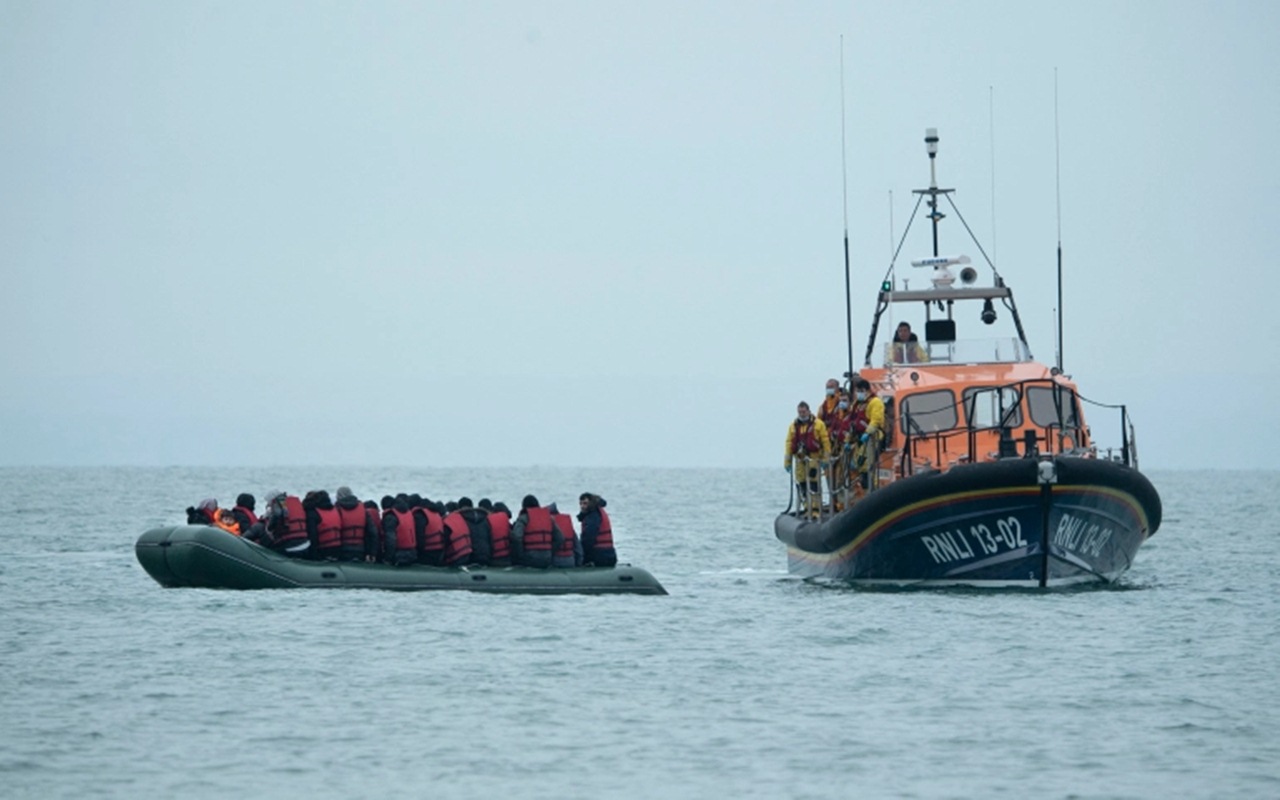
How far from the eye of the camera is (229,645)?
22.0 meters

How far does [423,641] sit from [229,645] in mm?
2117

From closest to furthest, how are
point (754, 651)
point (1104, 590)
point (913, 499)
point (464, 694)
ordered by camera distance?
point (464, 694)
point (754, 651)
point (913, 499)
point (1104, 590)

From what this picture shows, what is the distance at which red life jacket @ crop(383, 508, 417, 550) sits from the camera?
25656 mm

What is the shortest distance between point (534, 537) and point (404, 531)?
1.66 m

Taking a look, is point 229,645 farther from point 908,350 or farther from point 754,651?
point 908,350

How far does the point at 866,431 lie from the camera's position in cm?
2608

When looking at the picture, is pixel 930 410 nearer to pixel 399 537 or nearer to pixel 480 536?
pixel 480 536

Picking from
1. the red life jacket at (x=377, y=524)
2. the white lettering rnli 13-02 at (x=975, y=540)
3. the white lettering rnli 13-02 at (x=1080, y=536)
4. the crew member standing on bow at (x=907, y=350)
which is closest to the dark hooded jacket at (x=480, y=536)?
the red life jacket at (x=377, y=524)

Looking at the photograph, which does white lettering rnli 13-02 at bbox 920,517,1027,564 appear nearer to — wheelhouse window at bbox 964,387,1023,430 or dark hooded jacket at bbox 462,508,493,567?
wheelhouse window at bbox 964,387,1023,430

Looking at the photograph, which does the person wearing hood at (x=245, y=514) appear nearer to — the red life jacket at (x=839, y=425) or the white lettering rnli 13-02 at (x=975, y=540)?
the red life jacket at (x=839, y=425)

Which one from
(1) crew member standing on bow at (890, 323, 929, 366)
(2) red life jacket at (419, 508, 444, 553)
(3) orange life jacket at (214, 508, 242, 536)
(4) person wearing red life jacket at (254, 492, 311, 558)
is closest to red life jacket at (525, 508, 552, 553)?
(2) red life jacket at (419, 508, 444, 553)

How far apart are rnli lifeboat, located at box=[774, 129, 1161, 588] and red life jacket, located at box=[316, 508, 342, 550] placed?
21.1 ft

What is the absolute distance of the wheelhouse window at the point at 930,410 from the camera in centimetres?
2673

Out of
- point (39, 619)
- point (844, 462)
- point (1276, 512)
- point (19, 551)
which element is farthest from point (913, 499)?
point (1276, 512)
